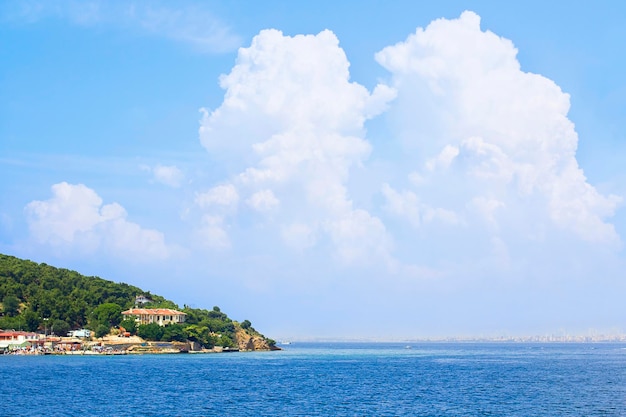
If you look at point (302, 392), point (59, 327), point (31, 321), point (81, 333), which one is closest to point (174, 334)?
point (81, 333)

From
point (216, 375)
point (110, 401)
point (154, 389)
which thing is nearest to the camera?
point (110, 401)

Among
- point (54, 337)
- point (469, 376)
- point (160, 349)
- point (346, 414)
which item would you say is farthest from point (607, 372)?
point (54, 337)

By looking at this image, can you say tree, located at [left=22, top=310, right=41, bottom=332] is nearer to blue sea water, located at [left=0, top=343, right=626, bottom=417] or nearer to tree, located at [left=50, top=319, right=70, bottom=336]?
tree, located at [left=50, top=319, right=70, bottom=336]

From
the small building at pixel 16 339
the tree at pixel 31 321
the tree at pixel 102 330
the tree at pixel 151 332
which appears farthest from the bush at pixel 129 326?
the tree at pixel 31 321

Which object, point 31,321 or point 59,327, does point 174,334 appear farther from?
point 31,321

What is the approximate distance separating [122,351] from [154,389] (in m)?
102

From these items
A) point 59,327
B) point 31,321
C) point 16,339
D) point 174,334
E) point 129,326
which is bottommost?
point 16,339

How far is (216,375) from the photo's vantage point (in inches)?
4422

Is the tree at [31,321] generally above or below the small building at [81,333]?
above

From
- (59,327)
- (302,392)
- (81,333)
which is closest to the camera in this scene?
(302,392)

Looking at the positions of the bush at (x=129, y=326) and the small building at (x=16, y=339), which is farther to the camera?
the bush at (x=129, y=326)

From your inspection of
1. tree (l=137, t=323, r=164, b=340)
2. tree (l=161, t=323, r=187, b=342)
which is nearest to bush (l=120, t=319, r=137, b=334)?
tree (l=137, t=323, r=164, b=340)

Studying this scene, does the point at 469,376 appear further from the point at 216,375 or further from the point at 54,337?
the point at 54,337

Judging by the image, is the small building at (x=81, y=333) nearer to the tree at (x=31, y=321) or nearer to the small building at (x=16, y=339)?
the tree at (x=31, y=321)
